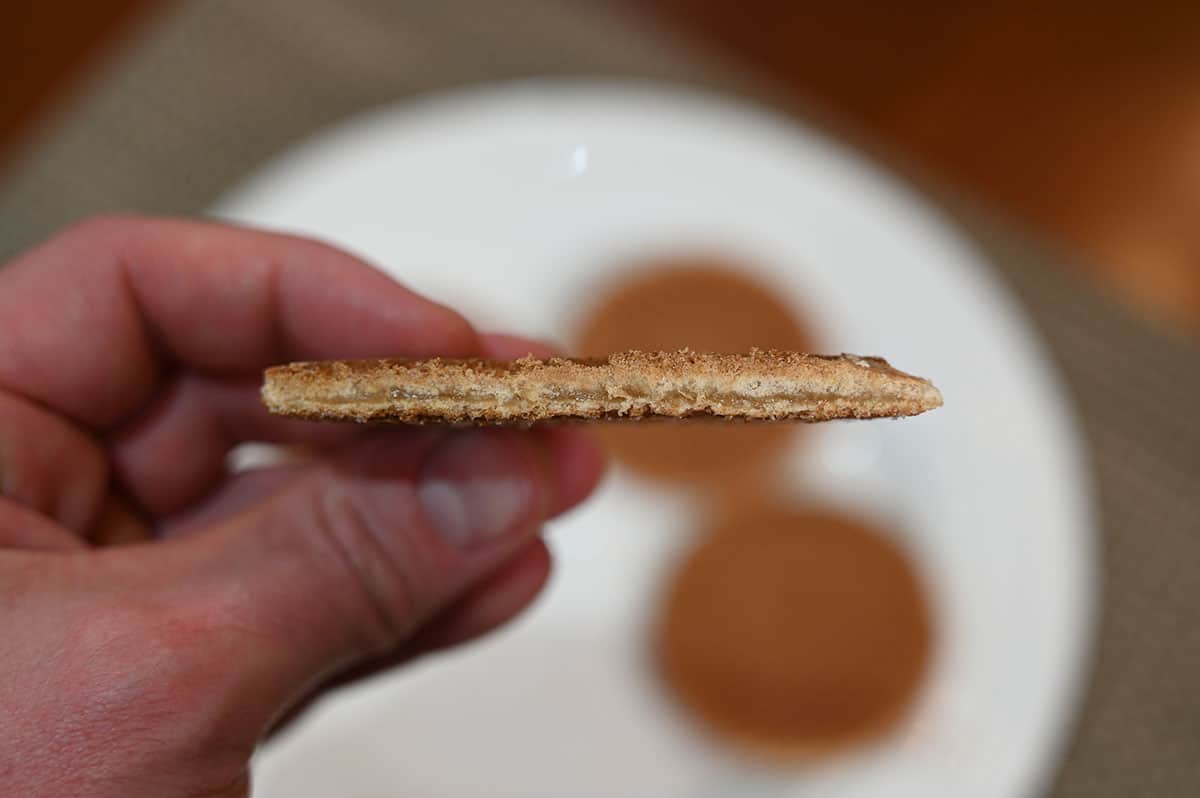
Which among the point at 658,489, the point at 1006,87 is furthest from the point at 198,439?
the point at 1006,87

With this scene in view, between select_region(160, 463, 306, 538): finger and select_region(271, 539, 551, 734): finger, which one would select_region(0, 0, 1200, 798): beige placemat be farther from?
select_region(271, 539, 551, 734): finger

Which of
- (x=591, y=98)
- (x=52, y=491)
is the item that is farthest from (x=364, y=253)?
(x=52, y=491)

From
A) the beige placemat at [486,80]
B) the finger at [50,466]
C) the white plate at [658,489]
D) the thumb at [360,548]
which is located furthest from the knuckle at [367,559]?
the beige placemat at [486,80]

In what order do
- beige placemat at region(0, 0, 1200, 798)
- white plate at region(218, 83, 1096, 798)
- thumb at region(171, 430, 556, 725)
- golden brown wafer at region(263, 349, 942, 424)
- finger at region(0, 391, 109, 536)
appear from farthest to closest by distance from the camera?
1. beige placemat at region(0, 0, 1200, 798)
2. white plate at region(218, 83, 1096, 798)
3. finger at region(0, 391, 109, 536)
4. thumb at region(171, 430, 556, 725)
5. golden brown wafer at region(263, 349, 942, 424)

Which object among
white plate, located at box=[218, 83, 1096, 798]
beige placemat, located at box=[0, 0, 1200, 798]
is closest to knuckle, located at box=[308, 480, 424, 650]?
white plate, located at box=[218, 83, 1096, 798]

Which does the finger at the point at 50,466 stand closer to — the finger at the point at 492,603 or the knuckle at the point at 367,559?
the knuckle at the point at 367,559

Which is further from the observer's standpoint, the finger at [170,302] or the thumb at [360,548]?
the finger at [170,302]
